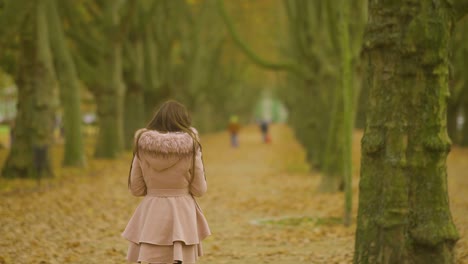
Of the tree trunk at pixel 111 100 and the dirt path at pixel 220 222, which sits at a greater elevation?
the tree trunk at pixel 111 100

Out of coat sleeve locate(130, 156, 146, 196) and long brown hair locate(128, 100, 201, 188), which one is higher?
long brown hair locate(128, 100, 201, 188)

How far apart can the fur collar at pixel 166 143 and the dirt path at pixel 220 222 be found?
2.86 meters

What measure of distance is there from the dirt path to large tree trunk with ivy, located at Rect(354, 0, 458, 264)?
1.29 meters

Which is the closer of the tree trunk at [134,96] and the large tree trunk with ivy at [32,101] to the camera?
the large tree trunk with ivy at [32,101]

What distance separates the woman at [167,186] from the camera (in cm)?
500

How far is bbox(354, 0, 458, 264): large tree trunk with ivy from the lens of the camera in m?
5.37

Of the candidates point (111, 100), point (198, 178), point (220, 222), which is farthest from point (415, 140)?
point (111, 100)

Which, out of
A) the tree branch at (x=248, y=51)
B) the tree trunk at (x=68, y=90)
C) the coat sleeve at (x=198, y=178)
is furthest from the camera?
the tree trunk at (x=68, y=90)

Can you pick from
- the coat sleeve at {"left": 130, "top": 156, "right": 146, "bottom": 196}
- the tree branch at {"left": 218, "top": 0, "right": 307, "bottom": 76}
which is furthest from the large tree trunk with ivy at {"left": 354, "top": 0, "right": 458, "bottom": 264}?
the tree branch at {"left": 218, "top": 0, "right": 307, "bottom": 76}

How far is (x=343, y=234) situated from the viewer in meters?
9.33

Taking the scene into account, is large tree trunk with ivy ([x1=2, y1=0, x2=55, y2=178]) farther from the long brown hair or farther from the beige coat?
the long brown hair

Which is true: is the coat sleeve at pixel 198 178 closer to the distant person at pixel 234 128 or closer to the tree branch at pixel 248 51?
the tree branch at pixel 248 51

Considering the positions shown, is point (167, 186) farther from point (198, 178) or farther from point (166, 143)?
point (166, 143)

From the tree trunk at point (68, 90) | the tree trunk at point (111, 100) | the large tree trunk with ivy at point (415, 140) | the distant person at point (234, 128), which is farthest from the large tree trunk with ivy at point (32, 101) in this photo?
the distant person at point (234, 128)
